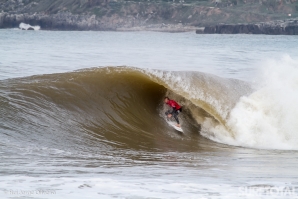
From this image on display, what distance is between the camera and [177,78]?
13398mm

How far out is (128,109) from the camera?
43.0ft

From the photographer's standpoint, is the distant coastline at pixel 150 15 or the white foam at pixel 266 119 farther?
the distant coastline at pixel 150 15

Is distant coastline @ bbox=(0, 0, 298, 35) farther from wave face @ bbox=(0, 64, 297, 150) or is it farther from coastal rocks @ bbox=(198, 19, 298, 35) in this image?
wave face @ bbox=(0, 64, 297, 150)

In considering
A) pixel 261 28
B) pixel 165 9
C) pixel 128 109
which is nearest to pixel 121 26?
pixel 165 9

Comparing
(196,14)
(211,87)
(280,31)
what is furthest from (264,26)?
(211,87)

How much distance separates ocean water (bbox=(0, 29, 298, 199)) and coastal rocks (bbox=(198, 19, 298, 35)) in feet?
335

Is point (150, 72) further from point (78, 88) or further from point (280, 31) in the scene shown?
point (280, 31)

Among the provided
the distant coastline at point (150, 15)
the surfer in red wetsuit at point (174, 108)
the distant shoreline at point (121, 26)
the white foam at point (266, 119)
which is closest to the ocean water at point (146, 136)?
the white foam at point (266, 119)

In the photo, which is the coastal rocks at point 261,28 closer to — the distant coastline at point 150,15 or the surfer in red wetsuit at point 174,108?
the distant coastline at point 150,15

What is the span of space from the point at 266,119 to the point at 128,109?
128 inches

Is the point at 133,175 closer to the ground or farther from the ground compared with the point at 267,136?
farther from the ground

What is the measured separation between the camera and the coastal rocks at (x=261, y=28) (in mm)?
113963

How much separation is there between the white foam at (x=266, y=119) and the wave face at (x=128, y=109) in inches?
0.9

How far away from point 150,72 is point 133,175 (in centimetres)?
654
